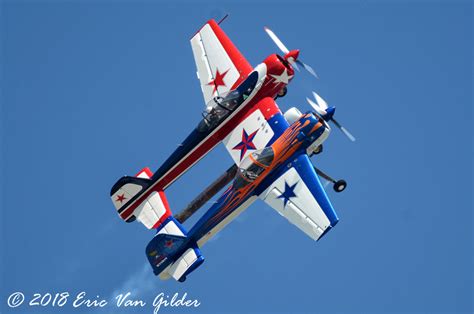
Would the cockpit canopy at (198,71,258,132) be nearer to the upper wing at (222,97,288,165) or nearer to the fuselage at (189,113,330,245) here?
the upper wing at (222,97,288,165)

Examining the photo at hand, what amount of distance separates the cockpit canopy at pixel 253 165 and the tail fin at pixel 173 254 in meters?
2.72

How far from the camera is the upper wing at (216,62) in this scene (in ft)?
129

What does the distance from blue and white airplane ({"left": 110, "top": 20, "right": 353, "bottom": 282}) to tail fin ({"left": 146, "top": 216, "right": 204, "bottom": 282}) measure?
3 centimetres

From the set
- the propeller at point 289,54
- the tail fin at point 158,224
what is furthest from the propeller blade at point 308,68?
the tail fin at point 158,224

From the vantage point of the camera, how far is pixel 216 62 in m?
40.0

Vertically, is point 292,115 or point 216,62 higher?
point 216,62

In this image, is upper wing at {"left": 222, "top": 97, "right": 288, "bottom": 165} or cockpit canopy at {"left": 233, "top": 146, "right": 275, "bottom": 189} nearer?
cockpit canopy at {"left": 233, "top": 146, "right": 275, "bottom": 189}

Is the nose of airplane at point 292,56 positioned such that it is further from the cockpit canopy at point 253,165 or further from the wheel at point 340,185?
the wheel at point 340,185

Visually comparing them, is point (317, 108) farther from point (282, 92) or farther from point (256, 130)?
point (282, 92)

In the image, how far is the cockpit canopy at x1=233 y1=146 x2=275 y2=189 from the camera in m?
35.9

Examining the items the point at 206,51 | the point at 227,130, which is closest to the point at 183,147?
the point at 227,130

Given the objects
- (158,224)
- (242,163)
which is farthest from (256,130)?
(158,224)

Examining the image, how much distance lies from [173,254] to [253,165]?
13.7 feet

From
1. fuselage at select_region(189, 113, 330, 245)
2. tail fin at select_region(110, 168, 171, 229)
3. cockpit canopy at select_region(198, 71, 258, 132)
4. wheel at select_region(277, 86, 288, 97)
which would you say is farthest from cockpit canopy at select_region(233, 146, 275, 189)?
wheel at select_region(277, 86, 288, 97)
